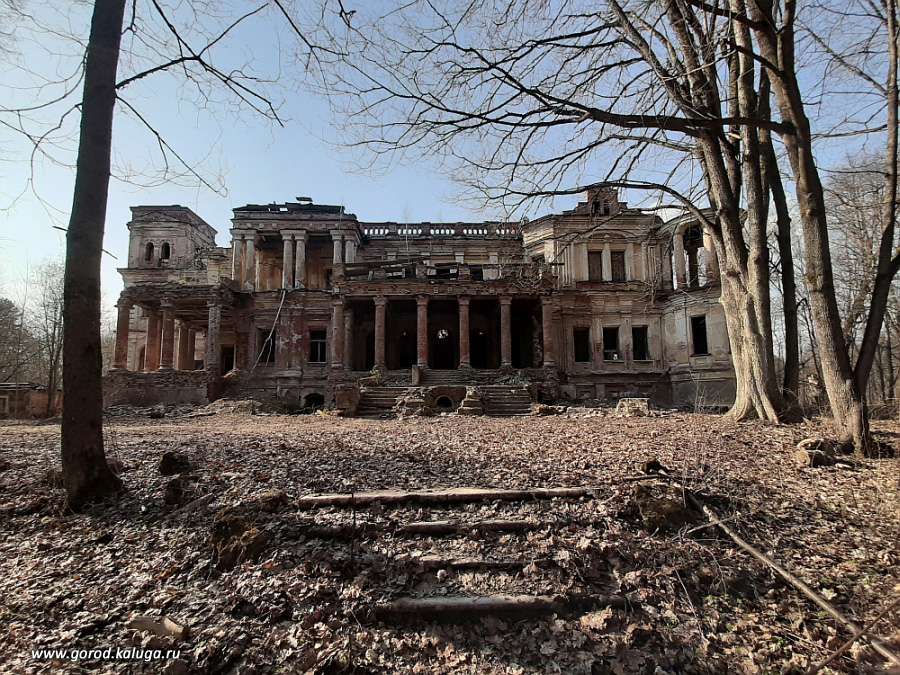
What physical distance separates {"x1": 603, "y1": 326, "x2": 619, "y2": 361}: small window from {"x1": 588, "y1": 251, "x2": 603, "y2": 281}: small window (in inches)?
137

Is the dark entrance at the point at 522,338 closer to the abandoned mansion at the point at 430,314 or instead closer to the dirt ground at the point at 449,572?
the abandoned mansion at the point at 430,314

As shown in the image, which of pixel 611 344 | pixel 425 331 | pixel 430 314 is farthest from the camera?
pixel 611 344

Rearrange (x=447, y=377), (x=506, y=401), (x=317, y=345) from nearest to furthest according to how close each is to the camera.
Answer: (x=506, y=401)
(x=447, y=377)
(x=317, y=345)

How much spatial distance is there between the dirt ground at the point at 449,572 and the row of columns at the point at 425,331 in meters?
16.6

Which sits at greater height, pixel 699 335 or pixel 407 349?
pixel 699 335

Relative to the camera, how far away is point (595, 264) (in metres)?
27.5

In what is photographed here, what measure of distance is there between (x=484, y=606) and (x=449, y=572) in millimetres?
428

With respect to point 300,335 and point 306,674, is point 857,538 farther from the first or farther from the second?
point 300,335

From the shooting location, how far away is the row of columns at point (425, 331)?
22.0m

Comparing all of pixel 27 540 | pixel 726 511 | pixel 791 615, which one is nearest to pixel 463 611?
pixel 791 615

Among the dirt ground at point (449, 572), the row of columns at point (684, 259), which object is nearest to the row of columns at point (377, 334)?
the row of columns at point (684, 259)

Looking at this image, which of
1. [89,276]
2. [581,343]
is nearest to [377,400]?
[89,276]

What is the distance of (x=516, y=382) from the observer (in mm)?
20109

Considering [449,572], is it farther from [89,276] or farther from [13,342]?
Answer: [13,342]
